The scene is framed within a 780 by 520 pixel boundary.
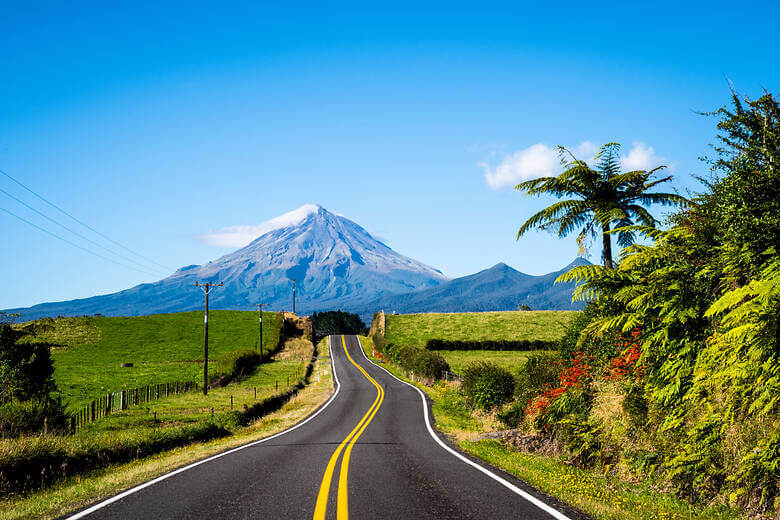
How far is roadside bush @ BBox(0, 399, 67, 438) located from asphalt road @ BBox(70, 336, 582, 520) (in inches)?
314

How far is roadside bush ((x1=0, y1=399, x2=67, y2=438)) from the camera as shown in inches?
577

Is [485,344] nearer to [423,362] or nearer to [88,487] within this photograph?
[423,362]

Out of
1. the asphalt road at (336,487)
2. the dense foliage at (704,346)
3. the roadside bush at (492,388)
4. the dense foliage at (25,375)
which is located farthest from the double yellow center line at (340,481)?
the dense foliage at (25,375)

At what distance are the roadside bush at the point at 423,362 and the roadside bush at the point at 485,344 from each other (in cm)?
1050

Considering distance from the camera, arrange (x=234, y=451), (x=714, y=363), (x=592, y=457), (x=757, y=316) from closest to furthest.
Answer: (x=757, y=316), (x=714, y=363), (x=592, y=457), (x=234, y=451)

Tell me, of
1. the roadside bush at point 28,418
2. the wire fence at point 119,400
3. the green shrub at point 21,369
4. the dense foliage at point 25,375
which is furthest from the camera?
the wire fence at point 119,400

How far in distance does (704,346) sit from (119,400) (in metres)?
33.6

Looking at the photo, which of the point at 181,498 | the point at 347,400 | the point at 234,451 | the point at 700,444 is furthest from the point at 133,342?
the point at 700,444

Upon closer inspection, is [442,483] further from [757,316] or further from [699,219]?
[699,219]

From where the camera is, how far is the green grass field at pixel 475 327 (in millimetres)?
75188

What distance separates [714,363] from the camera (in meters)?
7.76

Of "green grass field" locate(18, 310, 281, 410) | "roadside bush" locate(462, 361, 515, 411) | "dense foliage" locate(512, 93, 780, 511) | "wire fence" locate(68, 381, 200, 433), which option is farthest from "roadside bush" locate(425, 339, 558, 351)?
"dense foliage" locate(512, 93, 780, 511)

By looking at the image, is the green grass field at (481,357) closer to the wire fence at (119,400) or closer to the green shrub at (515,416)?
the wire fence at (119,400)

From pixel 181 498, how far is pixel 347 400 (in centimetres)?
2745
